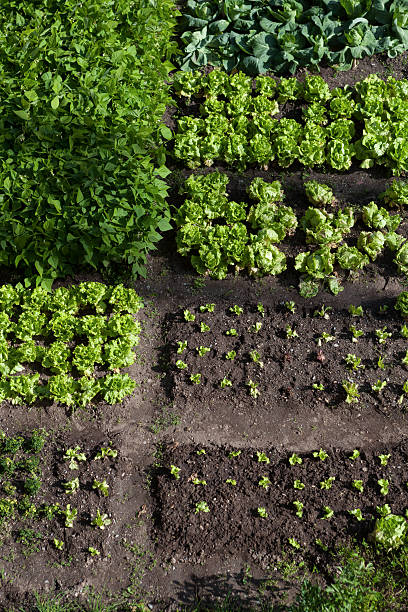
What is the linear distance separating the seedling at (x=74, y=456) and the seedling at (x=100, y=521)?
1.23ft

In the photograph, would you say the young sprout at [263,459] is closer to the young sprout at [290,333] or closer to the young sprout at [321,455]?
the young sprout at [321,455]

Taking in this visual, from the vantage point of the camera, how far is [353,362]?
18.8ft

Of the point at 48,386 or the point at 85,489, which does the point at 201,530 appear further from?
the point at 48,386

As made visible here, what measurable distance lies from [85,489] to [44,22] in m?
3.84

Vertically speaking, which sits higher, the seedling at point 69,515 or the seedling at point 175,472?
the seedling at point 175,472

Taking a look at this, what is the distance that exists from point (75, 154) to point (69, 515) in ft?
8.59

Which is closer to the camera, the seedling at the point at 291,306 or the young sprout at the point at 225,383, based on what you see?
the young sprout at the point at 225,383

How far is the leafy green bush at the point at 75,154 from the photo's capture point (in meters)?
5.64

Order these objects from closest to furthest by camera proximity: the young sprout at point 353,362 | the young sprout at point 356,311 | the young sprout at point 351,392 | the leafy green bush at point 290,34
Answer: the young sprout at point 351,392 → the young sprout at point 353,362 → the young sprout at point 356,311 → the leafy green bush at point 290,34

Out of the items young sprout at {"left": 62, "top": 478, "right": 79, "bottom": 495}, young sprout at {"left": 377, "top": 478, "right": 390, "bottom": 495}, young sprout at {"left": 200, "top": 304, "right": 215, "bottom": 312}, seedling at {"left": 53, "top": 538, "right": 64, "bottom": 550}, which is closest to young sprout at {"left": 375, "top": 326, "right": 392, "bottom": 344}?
young sprout at {"left": 377, "top": 478, "right": 390, "bottom": 495}

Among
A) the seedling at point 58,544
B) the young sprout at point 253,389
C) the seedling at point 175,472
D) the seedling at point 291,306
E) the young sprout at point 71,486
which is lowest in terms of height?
the seedling at point 58,544

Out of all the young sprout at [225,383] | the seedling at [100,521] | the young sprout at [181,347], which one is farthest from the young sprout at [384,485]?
the seedling at [100,521]

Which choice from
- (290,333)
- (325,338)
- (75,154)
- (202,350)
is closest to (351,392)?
(325,338)

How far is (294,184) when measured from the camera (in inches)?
266
